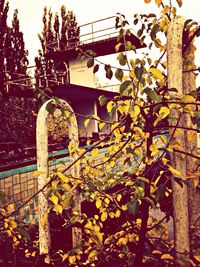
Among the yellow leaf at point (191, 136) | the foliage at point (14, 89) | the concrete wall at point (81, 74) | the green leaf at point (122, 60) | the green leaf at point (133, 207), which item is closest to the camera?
the green leaf at point (133, 207)

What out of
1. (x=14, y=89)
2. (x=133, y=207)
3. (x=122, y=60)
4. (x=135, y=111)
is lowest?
(x=133, y=207)

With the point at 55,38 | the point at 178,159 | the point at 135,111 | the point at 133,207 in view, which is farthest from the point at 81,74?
the point at 133,207

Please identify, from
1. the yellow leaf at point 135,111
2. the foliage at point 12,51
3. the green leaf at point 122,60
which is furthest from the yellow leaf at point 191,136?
the foliage at point 12,51

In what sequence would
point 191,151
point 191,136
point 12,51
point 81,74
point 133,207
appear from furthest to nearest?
1. point 81,74
2. point 12,51
3. point 191,151
4. point 191,136
5. point 133,207

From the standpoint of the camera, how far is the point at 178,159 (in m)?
1.51

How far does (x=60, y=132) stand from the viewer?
1512cm

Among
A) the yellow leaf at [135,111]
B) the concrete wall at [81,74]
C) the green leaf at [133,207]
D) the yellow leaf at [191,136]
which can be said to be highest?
the concrete wall at [81,74]

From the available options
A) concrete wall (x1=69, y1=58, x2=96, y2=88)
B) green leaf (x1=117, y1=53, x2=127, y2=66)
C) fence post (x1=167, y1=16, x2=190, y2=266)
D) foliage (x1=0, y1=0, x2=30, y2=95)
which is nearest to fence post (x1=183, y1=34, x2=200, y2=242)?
fence post (x1=167, y1=16, x2=190, y2=266)

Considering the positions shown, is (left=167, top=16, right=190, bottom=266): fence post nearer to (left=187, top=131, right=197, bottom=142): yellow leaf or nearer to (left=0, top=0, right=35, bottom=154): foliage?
(left=187, top=131, right=197, bottom=142): yellow leaf

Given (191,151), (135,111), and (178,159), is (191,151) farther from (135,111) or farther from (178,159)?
(135,111)

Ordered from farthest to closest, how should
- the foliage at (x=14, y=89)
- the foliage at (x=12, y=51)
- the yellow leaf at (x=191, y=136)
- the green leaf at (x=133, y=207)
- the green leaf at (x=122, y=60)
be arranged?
1. the foliage at (x=12, y=51)
2. the foliage at (x=14, y=89)
3. the yellow leaf at (x=191, y=136)
4. the green leaf at (x=122, y=60)
5. the green leaf at (x=133, y=207)

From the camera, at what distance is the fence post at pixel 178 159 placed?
4.80 feet

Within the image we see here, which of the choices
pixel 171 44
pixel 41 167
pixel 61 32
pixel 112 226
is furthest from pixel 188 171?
pixel 61 32

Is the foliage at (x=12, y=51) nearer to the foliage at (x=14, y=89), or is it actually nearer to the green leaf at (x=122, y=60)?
the foliage at (x=14, y=89)
